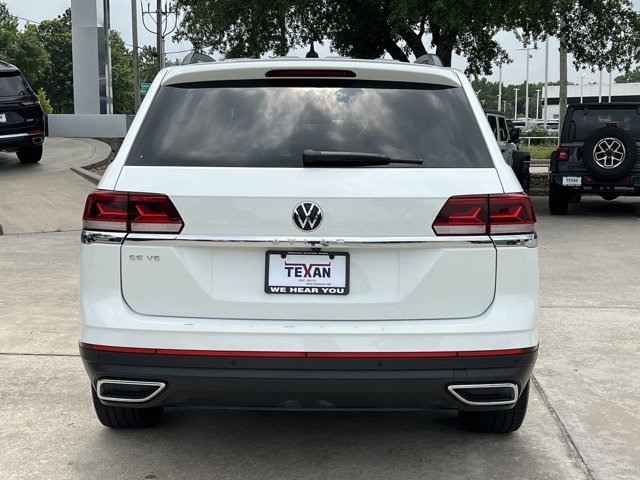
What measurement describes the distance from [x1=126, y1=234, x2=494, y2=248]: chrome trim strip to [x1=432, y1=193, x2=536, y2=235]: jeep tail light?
51mm

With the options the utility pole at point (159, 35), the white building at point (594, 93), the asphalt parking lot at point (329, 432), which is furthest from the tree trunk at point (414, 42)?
the white building at point (594, 93)

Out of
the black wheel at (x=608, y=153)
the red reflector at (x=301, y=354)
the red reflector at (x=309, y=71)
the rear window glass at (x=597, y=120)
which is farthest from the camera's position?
the rear window glass at (x=597, y=120)

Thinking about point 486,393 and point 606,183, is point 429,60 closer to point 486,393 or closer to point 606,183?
point 486,393

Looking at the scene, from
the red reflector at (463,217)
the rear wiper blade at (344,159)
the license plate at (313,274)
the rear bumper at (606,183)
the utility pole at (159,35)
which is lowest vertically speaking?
the rear bumper at (606,183)

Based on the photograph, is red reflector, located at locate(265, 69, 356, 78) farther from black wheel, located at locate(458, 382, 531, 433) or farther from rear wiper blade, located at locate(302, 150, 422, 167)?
black wheel, located at locate(458, 382, 531, 433)

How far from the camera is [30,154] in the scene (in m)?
16.9

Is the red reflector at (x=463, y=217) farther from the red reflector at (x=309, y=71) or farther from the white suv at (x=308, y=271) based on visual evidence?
the red reflector at (x=309, y=71)

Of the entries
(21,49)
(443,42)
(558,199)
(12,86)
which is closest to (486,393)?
(558,199)

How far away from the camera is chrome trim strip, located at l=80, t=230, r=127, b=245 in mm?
3395

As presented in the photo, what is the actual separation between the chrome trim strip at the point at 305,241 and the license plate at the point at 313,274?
45mm

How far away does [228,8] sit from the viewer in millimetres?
18422

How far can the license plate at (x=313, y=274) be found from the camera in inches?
131

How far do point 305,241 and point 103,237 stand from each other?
A: 810 millimetres

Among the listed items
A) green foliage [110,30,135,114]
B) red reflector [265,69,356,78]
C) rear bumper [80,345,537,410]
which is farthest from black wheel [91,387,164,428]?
green foliage [110,30,135,114]
